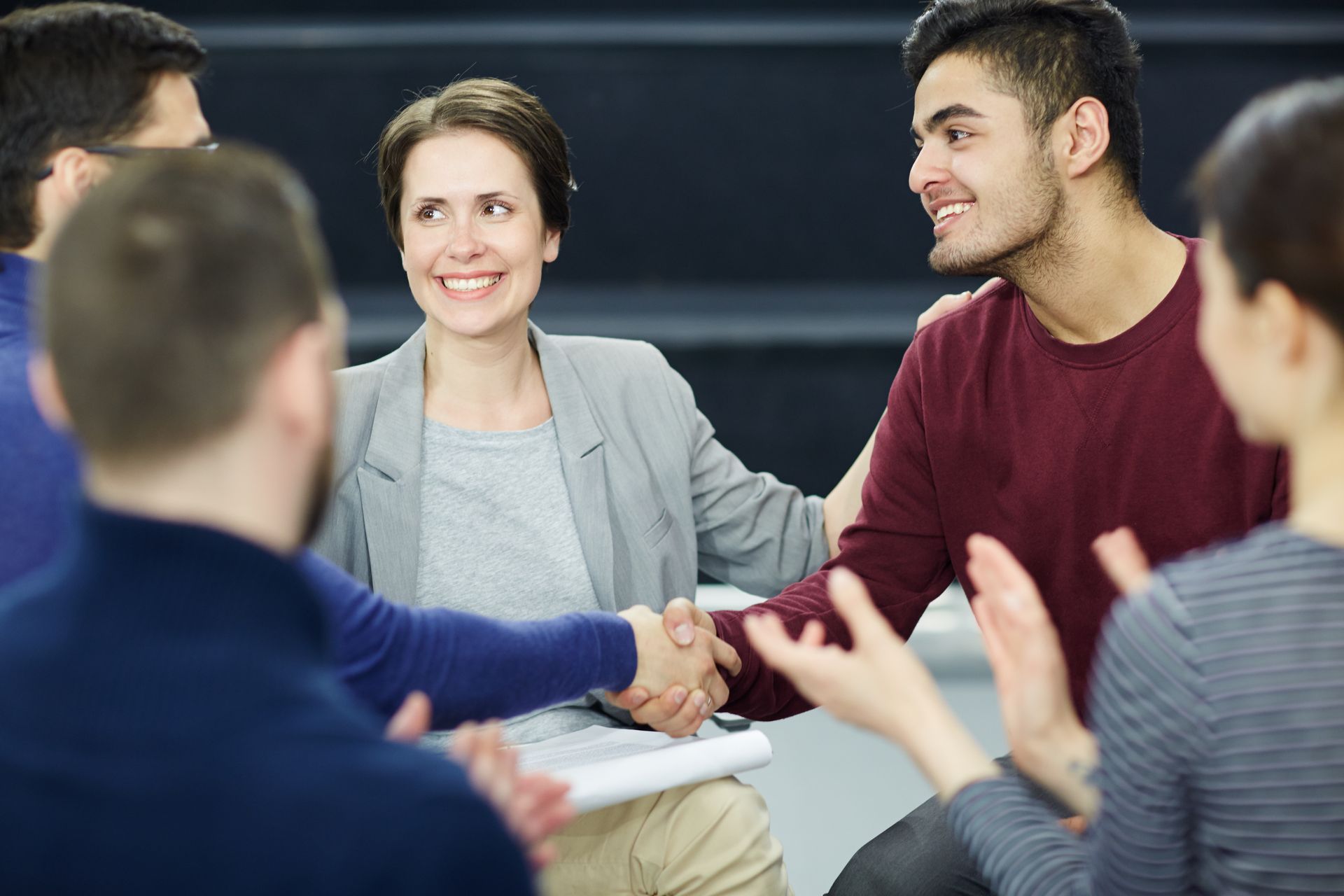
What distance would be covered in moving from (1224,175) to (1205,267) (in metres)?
0.08

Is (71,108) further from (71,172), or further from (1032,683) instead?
(1032,683)

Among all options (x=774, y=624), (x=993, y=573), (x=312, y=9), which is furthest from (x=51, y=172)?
(x=312, y=9)

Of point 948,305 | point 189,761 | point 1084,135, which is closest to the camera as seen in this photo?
point 189,761

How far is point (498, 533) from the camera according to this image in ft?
6.44

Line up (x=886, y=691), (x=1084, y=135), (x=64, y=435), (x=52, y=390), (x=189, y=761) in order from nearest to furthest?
(x=189, y=761), (x=52, y=390), (x=886, y=691), (x=64, y=435), (x=1084, y=135)

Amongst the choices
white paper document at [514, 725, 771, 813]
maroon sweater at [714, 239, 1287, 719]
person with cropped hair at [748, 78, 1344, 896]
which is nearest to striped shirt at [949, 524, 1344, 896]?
person with cropped hair at [748, 78, 1344, 896]

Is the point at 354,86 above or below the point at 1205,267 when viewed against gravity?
below

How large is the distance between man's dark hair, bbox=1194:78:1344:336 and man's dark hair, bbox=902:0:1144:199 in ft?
3.34

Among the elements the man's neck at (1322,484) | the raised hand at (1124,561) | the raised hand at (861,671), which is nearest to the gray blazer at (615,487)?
the raised hand at (861,671)

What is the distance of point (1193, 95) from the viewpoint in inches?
175

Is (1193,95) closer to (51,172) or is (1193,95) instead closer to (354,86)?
(354,86)

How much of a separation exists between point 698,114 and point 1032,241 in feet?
8.88

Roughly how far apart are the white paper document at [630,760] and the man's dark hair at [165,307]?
65 cm

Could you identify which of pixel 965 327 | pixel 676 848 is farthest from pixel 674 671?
pixel 965 327
